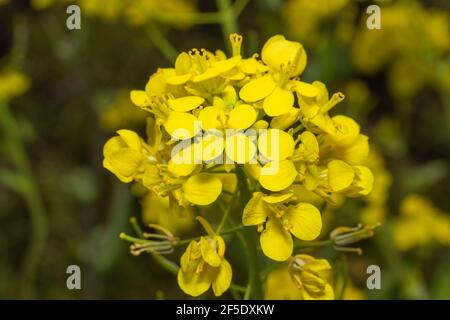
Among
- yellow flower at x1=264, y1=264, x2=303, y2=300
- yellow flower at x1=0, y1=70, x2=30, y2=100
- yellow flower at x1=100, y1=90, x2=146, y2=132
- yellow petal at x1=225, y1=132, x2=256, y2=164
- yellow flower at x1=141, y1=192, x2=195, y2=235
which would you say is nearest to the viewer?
yellow petal at x1=225, y1=132, x2=256, y2=164

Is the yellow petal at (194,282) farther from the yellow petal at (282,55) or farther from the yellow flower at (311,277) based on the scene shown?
the yellow petal at (282,55)

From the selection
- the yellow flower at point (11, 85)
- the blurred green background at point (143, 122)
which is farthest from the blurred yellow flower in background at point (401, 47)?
the yellow flower at point (11, 85)

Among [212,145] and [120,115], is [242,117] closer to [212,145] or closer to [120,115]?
[212,145]

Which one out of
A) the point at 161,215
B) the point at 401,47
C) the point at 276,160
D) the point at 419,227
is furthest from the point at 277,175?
the point at 401,47

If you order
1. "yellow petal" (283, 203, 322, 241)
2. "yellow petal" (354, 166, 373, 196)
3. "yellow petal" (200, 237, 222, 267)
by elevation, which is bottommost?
"yellow petal" (200, 237, 222, 267)

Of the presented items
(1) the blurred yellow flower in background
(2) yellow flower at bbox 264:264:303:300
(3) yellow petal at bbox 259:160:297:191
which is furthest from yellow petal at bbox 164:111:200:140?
(1) the blurred yellow flower in background

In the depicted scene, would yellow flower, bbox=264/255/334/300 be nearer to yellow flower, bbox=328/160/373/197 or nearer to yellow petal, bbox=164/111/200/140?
yellow flower, bbox=328/160/373/197
